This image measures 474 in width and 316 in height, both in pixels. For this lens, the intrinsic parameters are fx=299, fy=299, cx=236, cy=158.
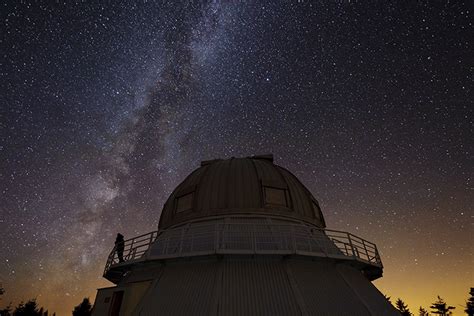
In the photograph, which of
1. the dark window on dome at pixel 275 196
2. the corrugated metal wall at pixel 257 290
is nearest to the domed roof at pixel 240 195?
the dark window on dome at pixel 275 196

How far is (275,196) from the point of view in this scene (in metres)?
16.7

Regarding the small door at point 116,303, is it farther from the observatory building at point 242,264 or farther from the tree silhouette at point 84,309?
the tree silhouette at point 84,309

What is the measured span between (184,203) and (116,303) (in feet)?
19.5

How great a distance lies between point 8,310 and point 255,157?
92625 millimetres

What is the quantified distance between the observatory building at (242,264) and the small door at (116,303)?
0.04 meters

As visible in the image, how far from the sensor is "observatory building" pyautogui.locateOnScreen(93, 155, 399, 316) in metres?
11.5

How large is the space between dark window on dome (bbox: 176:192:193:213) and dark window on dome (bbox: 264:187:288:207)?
4.28 m

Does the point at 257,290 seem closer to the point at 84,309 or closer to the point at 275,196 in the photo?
the point at 275,196

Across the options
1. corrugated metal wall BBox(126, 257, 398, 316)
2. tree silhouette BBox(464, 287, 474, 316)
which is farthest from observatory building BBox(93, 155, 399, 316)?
tree silhouette BBox(464, 287, 474, 316)

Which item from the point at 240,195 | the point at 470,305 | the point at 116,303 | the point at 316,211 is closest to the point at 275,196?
the point at 240,195

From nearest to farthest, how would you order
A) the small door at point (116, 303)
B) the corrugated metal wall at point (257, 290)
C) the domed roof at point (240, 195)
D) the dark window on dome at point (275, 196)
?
the corrugated metal wall at point (257, 290), the small door at point (116, 303), the domed roof at point (240, 195), the dark window on dome at point (275, 196)

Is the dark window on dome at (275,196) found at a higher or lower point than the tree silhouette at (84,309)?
lower

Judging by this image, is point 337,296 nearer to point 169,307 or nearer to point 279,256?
point 279,256

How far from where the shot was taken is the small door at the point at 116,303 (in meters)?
13.4
